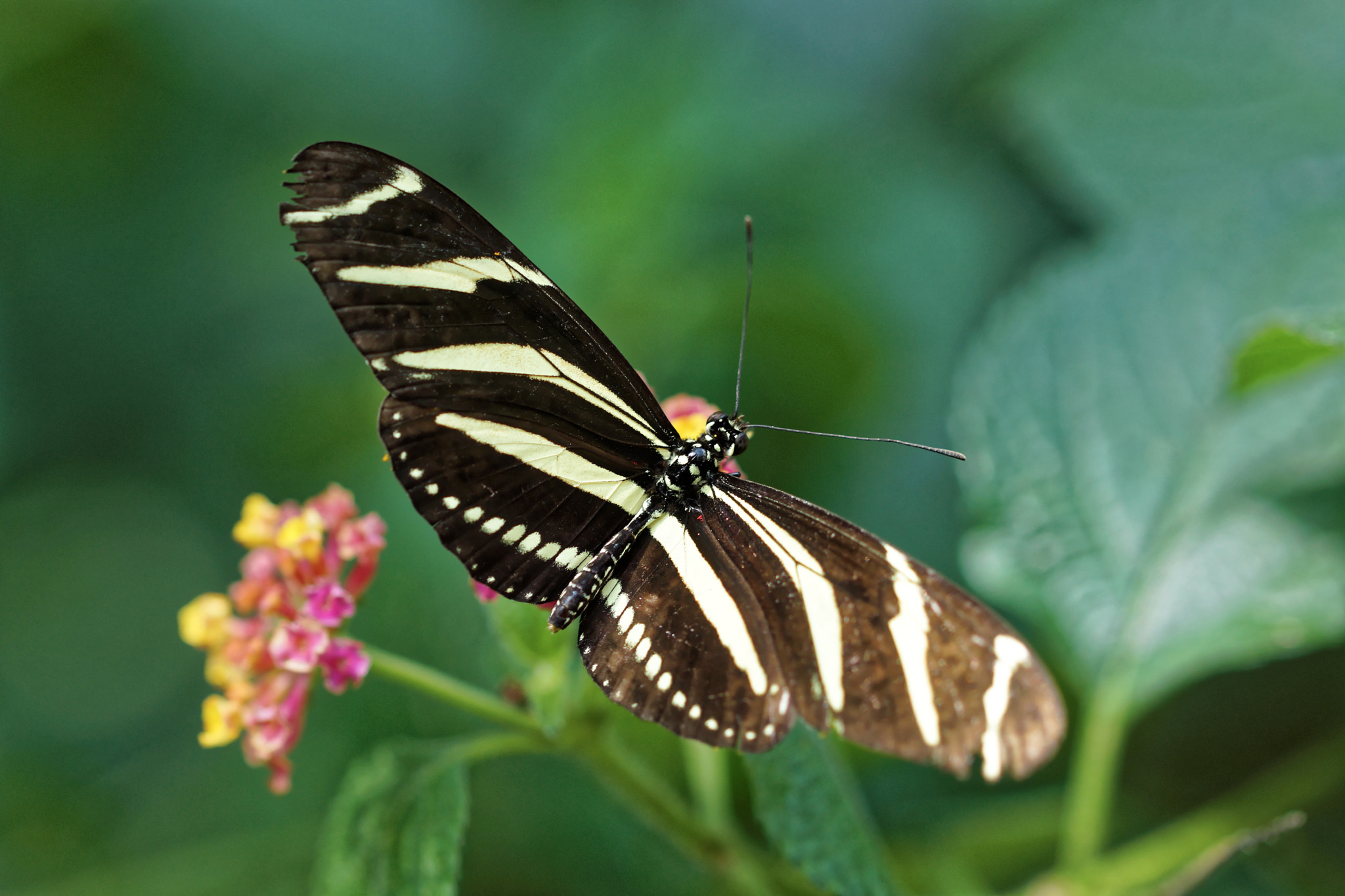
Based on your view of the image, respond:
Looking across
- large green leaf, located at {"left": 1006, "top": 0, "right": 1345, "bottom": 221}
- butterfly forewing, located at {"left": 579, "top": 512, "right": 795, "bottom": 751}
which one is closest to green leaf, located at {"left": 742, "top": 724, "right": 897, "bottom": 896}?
butterfly forewing, located at {"left": 579, "top": 512, "right": 795, "bottom": 751}

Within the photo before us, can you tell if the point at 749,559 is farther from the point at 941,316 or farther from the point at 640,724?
the point at 941,316

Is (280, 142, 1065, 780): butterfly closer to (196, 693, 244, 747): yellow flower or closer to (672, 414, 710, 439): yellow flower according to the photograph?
(672, 414, 710, 439): yellow flower

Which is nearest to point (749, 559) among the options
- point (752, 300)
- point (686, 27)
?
point (752, 300)

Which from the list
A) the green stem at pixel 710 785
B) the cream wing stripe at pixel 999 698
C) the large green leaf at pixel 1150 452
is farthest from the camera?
the large green leaf at pixel 1150 452

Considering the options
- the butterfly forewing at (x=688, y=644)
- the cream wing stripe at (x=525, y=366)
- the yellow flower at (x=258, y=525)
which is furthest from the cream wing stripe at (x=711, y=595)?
the yellow flower at (x=258, y=525)

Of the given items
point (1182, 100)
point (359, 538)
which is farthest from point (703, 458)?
point (1182, 100)

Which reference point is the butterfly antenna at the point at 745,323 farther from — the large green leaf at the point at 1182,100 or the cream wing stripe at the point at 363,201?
the large green leaf at the point at 1182,100
